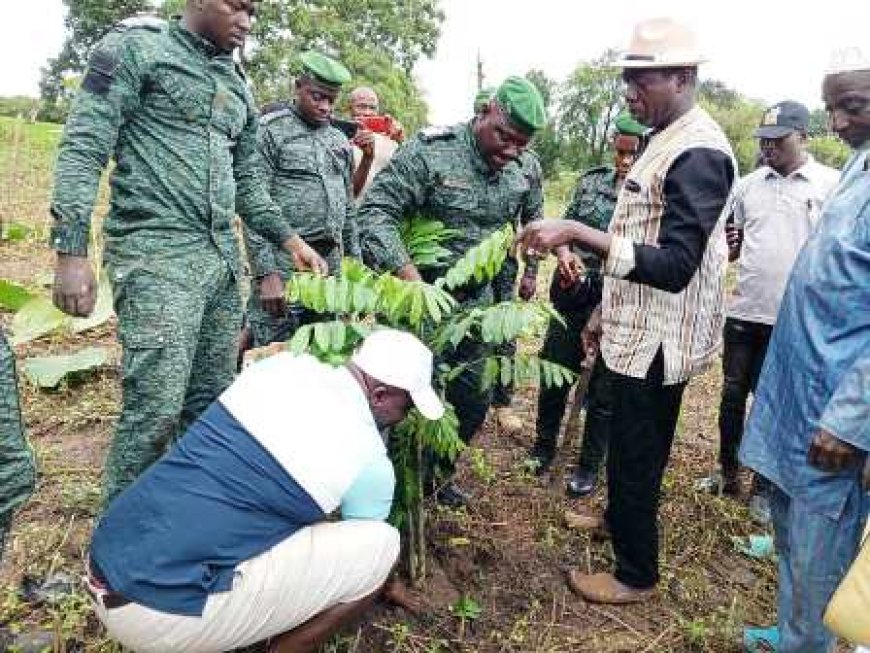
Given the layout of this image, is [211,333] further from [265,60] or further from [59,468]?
[265,60]

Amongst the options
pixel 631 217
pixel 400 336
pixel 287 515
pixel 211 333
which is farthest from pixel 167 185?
pixel 631 217

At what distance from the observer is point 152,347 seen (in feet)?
8.14

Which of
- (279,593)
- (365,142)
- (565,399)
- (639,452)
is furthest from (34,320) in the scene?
(639,452)

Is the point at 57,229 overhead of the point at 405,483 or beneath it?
overhead

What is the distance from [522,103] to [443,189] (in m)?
0.52

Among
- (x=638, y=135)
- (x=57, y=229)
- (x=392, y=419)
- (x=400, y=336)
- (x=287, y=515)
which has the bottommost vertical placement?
(x=287, y=515)

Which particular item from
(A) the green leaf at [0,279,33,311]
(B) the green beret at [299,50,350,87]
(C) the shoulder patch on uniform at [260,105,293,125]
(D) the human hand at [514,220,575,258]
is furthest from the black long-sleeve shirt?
(A) the green leaf at [0,279,33,311]

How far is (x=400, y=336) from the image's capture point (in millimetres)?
2227

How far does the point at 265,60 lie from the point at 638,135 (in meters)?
20.8

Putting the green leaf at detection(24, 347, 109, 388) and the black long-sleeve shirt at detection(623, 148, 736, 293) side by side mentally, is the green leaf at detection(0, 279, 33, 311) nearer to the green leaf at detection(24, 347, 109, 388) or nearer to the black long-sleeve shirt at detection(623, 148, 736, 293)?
the green leaf at detection(24, 347, 109, 388)

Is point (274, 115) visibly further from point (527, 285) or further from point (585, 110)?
point (585, 110)

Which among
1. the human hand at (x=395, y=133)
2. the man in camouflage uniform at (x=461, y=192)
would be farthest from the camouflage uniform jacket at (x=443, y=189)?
the human hand at (x=395, y=133)

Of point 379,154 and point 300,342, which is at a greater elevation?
point 379,154

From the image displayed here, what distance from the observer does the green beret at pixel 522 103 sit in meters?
3.03
